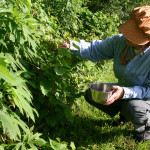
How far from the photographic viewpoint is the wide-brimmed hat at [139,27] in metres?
1.83

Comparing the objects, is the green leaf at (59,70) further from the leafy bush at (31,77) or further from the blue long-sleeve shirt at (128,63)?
the blue long-sleeve shirt at (128,63)

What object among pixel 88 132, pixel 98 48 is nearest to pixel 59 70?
pixel 98 48

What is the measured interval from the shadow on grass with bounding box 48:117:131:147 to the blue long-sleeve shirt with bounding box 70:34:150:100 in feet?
2.12

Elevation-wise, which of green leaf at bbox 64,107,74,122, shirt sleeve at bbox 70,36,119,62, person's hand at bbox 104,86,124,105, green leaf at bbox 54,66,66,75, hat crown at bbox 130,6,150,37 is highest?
hat crown at bbox 130,6,150,37

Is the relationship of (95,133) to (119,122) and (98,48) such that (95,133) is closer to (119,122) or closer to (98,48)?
(119,122)

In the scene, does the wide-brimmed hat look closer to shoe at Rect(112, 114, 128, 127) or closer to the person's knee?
the person's knee

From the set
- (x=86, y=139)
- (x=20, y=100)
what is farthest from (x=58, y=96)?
(x=20, y=100)

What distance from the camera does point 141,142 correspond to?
2.38 meters

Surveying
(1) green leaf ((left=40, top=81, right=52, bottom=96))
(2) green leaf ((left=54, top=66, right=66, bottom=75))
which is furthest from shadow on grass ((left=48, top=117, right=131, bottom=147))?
(2) green leaf ((left=54, top=66, right=66, bottom=75))

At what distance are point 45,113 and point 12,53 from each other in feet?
2.85

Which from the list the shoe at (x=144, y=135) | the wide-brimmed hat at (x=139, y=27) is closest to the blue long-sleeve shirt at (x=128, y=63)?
the wide-brimmed hat at (x=139, y=27)

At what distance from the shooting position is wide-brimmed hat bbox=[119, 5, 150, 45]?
183 cm

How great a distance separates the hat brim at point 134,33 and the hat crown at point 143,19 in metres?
0.04

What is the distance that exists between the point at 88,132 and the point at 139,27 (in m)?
1.44
